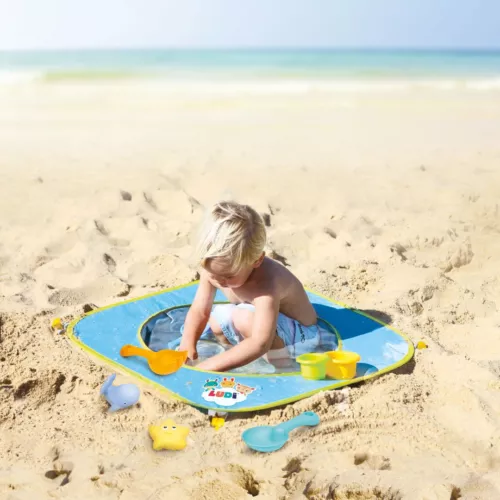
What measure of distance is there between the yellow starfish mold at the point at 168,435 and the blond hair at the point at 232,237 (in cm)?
58

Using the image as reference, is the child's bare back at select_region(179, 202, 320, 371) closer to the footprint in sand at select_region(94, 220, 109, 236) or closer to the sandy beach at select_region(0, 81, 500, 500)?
the sandy beach at select_region(0, 81, 500, 500)

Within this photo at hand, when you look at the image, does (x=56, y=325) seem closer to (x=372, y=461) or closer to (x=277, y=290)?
(x=277, y=290)

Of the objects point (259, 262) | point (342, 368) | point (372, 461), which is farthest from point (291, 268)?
point (372, 461)

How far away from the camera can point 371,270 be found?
10.7 ft

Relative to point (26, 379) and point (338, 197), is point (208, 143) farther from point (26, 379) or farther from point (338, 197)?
point (26, 379)

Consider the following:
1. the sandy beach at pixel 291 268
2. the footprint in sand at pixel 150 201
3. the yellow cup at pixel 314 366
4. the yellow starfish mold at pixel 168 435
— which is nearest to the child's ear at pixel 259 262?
the yellow cup at pixel 314 366

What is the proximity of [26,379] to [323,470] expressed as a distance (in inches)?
43.1

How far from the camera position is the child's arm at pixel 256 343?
2.36 m

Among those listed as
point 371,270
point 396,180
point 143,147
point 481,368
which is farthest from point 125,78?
point 481,368

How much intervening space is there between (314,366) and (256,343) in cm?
23

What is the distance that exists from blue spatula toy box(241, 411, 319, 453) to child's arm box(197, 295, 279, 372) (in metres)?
0.35

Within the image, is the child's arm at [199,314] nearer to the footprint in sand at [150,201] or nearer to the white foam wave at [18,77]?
the footprint in sand at [150,201]

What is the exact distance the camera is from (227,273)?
232 cm

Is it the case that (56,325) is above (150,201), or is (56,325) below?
below
